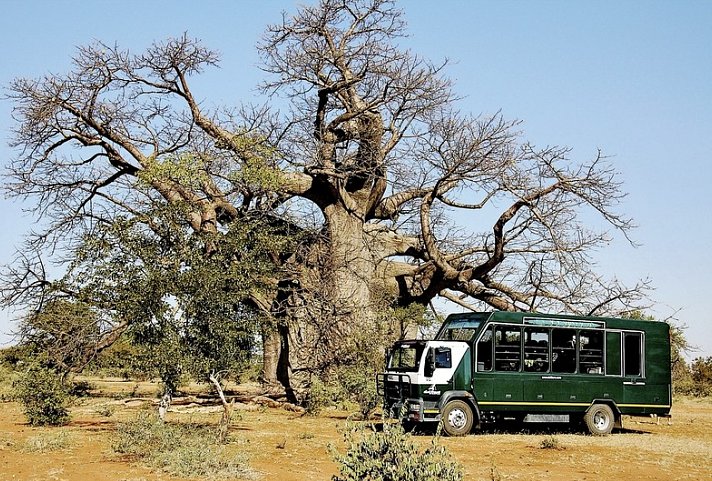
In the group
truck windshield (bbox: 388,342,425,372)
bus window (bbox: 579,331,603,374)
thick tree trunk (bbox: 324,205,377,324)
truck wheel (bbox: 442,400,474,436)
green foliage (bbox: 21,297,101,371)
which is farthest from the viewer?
thick tree trunk (bbox: 324,205,377,324)

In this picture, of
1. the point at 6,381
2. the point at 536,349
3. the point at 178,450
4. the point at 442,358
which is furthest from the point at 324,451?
the point at 6,381

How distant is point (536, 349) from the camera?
18969 millimetres

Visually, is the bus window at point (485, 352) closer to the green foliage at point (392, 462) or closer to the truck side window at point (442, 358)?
the truck side window at point (442, 358)

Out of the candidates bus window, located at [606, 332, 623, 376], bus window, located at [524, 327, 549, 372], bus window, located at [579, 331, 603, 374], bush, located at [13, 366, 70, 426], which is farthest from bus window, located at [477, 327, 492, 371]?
bush, located at [13, 366, 70, 426]

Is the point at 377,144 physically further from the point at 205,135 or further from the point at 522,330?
the point at 522,330

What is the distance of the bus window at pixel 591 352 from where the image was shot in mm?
19281

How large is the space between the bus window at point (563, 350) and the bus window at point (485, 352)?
155cm

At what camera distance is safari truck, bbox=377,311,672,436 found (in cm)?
1806

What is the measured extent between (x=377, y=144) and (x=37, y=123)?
32.5ft

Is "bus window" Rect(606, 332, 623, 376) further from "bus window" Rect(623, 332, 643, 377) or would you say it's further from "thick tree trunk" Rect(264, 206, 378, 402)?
"thick tree trunk" Rect(264, 206, 378, 402)

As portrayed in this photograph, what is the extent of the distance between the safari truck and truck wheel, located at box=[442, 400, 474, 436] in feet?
0.07

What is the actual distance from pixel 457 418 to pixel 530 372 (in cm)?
198

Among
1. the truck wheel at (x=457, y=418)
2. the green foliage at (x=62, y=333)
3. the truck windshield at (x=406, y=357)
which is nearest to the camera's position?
the green foliage at (x=62, y=333)

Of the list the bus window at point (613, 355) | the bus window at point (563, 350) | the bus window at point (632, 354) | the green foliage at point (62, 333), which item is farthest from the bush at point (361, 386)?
the green foliage at point (62, 333)
